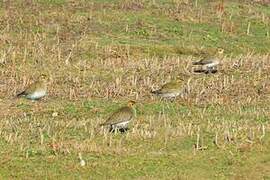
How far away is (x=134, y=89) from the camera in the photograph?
20.1 meters

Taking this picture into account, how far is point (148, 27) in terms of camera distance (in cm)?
2958

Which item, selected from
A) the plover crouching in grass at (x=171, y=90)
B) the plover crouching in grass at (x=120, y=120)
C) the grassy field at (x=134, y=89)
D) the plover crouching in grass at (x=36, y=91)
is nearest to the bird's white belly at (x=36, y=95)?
the plover crouching in grass at (x=36, y=91)

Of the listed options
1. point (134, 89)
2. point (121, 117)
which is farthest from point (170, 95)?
point (121, 117)

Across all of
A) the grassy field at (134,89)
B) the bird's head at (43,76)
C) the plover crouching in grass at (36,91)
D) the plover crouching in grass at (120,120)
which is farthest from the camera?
the bird's head at (43,76)

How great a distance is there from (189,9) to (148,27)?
12.0 ft

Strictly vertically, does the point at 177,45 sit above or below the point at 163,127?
below

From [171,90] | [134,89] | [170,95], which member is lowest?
[134,89]

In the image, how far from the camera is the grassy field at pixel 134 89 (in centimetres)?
1341

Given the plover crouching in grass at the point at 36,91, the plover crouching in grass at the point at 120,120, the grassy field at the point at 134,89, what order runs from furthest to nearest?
the plover crouching in grass at the point at 36,91 < the plover crouching in grass at the point at 120,120 < the grassy field at the point at 134,89

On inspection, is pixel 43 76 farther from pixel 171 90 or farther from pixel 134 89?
pixel 171 90

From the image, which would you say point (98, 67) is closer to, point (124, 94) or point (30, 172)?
point (124, 94)

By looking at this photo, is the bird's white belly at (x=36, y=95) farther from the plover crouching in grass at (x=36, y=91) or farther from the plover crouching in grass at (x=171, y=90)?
the plover crouching in grass at (x=171, y=90)

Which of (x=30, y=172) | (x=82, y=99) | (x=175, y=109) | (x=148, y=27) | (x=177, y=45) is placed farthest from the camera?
(x=148, y=27)

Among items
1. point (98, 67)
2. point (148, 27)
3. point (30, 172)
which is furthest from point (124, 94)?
point (148, 27)
